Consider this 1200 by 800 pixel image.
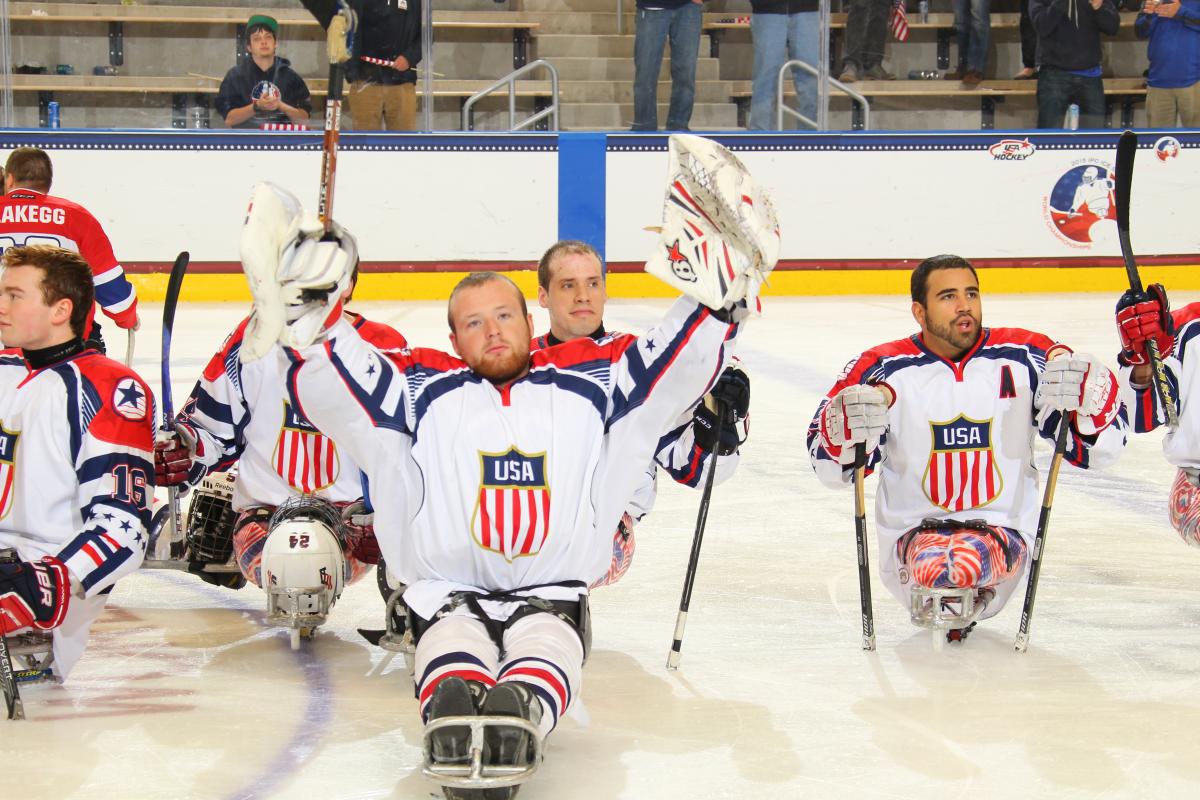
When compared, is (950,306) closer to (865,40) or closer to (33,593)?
(33,593)

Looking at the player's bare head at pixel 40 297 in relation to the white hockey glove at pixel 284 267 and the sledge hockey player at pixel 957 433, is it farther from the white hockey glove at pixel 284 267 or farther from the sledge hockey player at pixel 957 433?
the sledge hockey player at pixel 957 433

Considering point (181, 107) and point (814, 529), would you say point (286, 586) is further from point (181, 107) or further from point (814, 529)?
point (181, 107)

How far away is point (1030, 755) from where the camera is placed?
2643mm

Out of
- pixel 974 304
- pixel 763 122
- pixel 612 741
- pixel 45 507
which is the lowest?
pixel 612 741

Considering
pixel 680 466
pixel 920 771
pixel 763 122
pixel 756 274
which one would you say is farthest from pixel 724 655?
pixel 763 122

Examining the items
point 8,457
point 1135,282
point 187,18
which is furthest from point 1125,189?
point 187,18

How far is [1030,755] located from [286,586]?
149 centimetres

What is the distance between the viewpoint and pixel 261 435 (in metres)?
3.37

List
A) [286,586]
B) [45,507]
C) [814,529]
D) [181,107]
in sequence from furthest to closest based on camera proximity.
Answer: [181,107] < [814,529] < [286,586] < [45,507]

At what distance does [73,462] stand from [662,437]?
3.82ft

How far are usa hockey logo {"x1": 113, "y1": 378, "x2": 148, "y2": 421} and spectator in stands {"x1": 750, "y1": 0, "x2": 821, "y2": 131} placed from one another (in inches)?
315

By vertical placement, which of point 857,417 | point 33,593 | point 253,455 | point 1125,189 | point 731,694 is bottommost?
point 731,694

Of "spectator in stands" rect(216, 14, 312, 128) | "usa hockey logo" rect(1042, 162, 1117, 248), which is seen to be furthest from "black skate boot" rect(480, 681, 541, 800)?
"usa hockey logo" rect(1042, 162, 1117, 248)

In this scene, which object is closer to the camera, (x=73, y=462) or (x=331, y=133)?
(x=331, y=133)
